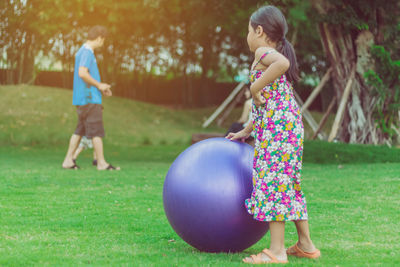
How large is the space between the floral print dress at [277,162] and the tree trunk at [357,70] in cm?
1075

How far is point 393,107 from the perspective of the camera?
15234 mm

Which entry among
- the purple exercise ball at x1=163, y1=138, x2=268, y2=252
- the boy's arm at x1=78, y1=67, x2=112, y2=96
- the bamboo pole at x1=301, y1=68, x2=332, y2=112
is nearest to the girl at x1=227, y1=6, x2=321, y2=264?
the purple exercise ball at x1=163, y1=138, x2=268, y2=252

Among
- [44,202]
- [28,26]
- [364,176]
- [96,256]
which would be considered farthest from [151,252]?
[28,26]

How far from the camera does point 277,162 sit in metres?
5.09

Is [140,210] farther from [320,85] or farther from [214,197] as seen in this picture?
[320,85]

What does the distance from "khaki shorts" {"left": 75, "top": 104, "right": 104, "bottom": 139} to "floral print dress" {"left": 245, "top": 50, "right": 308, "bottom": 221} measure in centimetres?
677

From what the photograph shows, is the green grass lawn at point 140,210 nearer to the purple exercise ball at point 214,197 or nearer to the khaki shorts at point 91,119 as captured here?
the purple exercise ball at point 214,197

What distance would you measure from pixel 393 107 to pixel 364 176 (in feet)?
15.4

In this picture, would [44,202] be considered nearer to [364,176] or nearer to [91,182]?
[91,182]

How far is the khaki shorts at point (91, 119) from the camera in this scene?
11547mm

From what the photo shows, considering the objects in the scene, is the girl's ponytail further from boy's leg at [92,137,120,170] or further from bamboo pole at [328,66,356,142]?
bamboo pole at [328,66,356,142]

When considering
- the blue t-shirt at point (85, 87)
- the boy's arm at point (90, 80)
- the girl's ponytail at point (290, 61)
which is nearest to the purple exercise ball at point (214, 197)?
the girl's ponytail at point (290, 61)

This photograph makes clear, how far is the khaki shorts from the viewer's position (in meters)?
11.5

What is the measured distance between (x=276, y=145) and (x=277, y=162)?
0.14m
